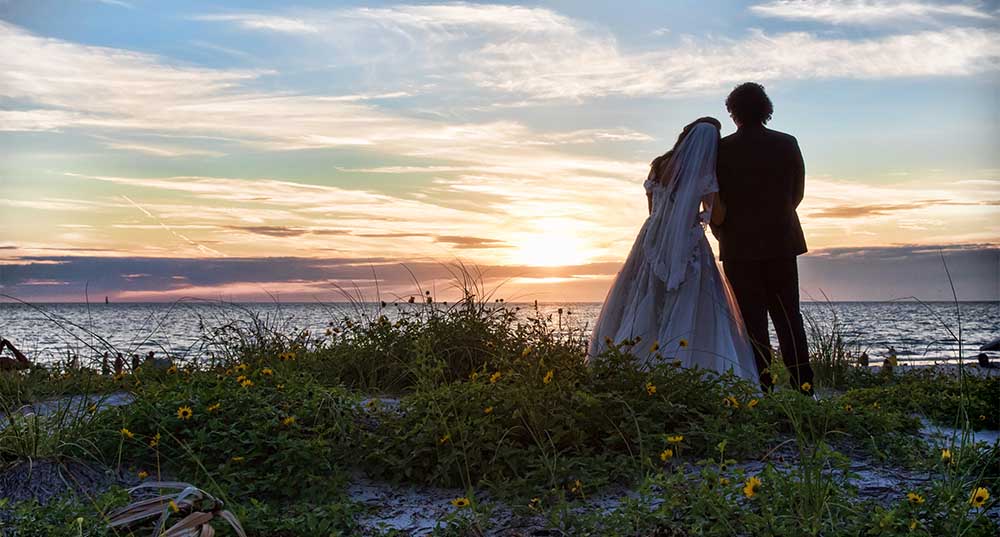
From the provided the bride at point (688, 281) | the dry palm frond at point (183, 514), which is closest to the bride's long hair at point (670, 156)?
the bride at point (688, 281)

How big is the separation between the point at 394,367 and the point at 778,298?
3363mm

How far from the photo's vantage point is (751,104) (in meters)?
6.54

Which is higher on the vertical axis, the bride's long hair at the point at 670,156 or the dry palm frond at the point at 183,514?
the bride's long hair at the point at 670,156

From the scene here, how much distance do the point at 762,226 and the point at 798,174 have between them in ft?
1.87

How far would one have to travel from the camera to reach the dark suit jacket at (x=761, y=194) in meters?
6.31

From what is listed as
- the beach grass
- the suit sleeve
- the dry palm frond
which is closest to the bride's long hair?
the suit sleeve

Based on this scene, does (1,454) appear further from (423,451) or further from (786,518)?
(786,518)

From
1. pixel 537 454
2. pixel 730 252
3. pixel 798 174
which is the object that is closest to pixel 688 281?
pixel 730 252

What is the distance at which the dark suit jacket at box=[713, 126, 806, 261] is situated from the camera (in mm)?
6312

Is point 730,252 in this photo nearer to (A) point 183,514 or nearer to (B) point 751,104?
(B) point 751,104

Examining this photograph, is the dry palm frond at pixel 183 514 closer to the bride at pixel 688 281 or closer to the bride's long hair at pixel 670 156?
the bride at pixel 688 281

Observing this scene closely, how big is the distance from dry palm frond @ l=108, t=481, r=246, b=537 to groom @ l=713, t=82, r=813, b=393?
4596 mm

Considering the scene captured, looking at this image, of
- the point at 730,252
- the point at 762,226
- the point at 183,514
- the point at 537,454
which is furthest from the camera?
the point at 730,252

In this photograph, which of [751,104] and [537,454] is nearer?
[537,454]
